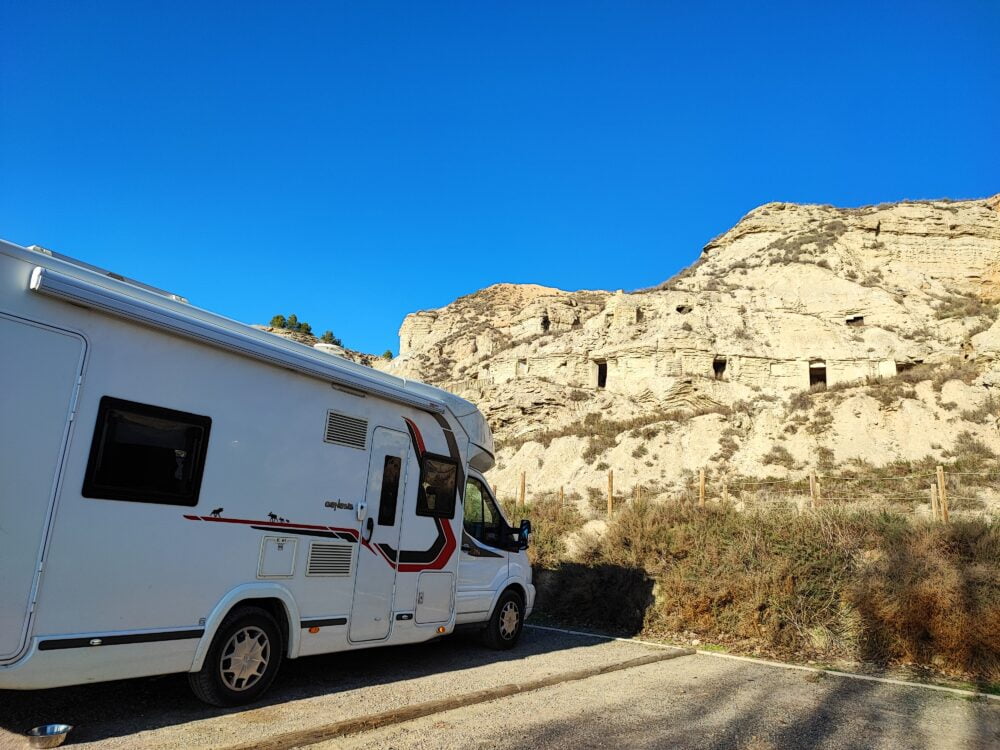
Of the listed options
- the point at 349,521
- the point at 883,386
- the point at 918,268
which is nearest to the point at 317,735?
the point at 349,521

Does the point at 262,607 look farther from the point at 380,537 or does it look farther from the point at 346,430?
the point at 346,430

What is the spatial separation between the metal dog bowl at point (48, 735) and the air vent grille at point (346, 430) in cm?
293

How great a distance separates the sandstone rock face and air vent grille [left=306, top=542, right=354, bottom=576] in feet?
74.9

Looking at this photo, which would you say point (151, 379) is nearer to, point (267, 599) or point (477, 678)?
point (267, 599)

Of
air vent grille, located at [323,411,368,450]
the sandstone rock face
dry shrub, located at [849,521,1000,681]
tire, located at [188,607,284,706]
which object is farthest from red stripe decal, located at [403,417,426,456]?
the sandstone rock face

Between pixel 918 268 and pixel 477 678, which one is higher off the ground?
pixel 918 268

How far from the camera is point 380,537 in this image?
269 inches

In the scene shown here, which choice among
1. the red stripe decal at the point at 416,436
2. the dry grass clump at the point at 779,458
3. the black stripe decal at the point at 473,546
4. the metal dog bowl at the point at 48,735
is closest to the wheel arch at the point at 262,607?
the metal dog bowl at the point at 48,735

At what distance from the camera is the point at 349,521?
21.3ft

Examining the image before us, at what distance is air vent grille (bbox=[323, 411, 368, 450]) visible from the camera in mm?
6426

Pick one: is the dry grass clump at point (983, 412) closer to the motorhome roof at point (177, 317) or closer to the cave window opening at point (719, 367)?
the cave window opening at point (719, 367)

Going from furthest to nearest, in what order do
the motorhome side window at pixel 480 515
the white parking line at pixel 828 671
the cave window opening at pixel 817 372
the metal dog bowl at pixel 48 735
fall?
the cave window opening at pixel 817 372 → the motorhome side window at pixel 480 515 → the white parking line at pixel 828 671 → the metal dog bowl at pixel 48 735

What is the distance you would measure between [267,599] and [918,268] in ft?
167

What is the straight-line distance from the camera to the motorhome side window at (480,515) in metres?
8.45
